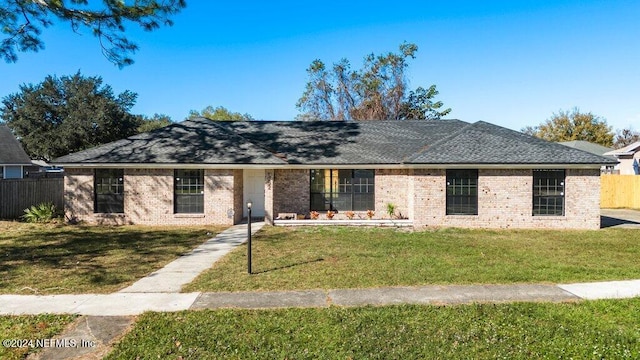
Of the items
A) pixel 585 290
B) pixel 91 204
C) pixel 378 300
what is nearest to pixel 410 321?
pixel 378 300

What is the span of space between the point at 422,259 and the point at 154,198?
11108 millimetres

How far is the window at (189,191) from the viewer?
Answer: 15.1m

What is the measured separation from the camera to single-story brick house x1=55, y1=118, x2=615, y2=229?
14.0 m

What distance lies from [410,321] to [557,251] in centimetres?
716

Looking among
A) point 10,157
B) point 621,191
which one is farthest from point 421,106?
point 10,157

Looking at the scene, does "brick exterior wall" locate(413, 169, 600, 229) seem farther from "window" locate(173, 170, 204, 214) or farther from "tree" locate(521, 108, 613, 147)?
"tree" locate(521, 108, 613, 147)

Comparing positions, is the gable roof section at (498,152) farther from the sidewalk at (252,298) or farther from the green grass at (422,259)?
the sidewalk at (252,298)

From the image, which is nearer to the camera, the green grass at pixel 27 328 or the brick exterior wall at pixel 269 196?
the green grass at pixel 27 328

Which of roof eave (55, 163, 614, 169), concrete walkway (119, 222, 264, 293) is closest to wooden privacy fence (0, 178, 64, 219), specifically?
roof eave (55, 163, 614, 169)

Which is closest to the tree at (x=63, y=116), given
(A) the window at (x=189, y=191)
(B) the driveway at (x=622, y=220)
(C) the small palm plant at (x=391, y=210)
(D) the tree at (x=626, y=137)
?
(A) the window at (x=189, y=191)

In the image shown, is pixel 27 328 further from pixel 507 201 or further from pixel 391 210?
pixel 507 201

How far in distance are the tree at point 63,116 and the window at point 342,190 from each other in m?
25.2

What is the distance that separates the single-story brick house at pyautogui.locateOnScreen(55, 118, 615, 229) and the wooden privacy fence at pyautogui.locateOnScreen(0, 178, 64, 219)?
343cm

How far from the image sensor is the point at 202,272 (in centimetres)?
805
